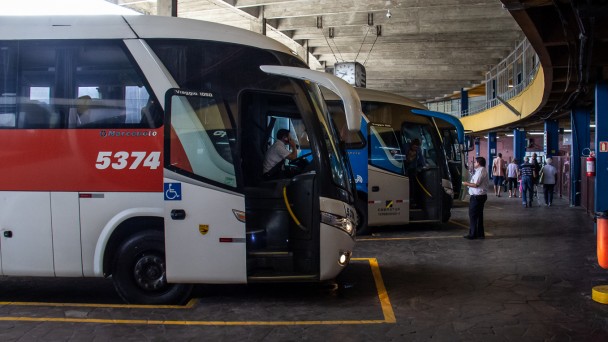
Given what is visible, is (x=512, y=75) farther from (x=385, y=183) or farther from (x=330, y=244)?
(x=330, y=244)

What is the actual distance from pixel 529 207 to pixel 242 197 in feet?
49.8

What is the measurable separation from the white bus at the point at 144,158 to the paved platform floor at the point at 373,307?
49cm

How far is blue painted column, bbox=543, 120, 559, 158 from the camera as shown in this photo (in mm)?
25828

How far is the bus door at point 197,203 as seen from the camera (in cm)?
635

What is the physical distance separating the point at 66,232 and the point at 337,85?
12.3 ft

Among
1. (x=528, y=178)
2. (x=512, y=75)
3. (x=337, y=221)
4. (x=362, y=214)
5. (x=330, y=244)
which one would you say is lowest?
(x=362, y=214)

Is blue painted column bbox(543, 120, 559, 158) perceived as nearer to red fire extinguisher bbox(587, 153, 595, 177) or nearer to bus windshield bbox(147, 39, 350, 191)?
red fire extinguisher bbox(587, 153, 595, 177)

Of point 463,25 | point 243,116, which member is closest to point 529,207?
point 463,25

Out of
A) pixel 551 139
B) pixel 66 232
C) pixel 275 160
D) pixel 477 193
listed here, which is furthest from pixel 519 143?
pixel 66 232

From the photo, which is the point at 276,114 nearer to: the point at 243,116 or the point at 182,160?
the point at 243,116

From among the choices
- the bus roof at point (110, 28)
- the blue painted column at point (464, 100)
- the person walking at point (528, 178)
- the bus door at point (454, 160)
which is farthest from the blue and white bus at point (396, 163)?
the blue painted column at point (464, 100)

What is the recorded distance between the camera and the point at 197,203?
6363 millimetres

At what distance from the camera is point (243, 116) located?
7.36 meters

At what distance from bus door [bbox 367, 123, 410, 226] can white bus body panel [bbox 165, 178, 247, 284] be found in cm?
665
